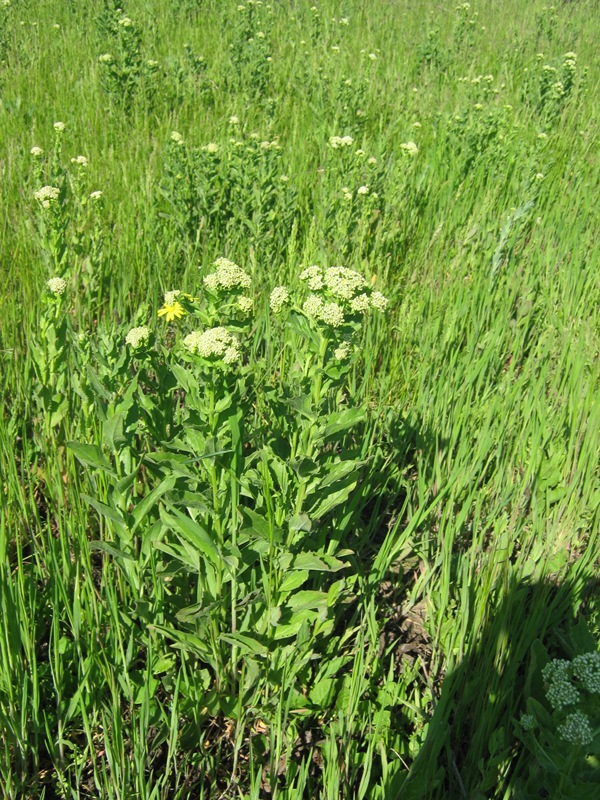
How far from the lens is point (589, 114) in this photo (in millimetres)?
6727

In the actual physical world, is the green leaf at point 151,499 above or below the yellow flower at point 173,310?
below

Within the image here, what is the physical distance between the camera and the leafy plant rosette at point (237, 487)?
1.48m

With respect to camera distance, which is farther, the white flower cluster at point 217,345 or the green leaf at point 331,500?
the green leaf at point 331,500

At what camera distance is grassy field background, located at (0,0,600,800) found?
5.01ft

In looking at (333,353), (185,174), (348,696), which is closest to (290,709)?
(348,696)

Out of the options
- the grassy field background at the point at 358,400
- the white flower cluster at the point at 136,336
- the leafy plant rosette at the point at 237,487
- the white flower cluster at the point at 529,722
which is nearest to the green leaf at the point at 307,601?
the leafy plant rosette at the point at 237,487

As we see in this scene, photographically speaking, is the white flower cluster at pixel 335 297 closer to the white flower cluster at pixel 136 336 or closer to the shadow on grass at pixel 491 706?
the white flower cluster at pixel 136 336

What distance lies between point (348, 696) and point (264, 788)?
294 millimetres

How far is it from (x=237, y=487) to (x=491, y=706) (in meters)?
0.81

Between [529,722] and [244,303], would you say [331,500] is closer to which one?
[244,303]

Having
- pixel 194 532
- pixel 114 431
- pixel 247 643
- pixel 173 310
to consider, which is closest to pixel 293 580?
pixel 247 643

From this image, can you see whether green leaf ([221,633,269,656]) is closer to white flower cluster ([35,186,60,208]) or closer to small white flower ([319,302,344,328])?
small white flower ([319,302,344,328])

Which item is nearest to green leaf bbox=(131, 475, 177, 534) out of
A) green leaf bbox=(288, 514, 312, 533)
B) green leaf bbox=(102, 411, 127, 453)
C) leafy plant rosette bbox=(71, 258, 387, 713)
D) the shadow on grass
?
leafy plant rosette bbox=(71, 258, 387, 713)

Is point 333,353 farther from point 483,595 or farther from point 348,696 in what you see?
point 348,696
